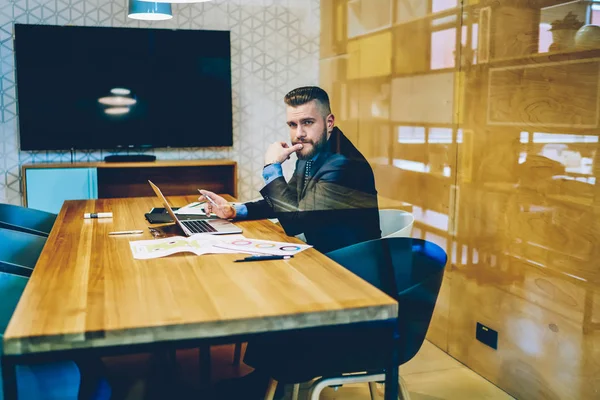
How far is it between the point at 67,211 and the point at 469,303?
1949 millimetres

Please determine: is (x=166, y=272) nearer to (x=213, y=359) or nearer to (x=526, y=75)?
(x=213, y=359)

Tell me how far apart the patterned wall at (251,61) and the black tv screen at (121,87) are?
0.13 metres

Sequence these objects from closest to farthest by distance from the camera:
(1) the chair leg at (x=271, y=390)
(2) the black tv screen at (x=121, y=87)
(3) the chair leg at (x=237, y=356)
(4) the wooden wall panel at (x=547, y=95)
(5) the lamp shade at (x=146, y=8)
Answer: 1. (1) the chair leg at (x=271, y=390)
2. (4) the wooden wall panel at (x=547, y=95)
3. (3) the chair leg at (x=237, y=356)
4. (5) the lamp shade at (x=146, y=8)
5. (2) the black tv screen at (x=121, y=87)

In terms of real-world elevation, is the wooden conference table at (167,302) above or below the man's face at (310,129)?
below

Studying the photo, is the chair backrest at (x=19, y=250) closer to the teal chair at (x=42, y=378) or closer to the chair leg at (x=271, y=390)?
the teal chair at (x=42, y=378)

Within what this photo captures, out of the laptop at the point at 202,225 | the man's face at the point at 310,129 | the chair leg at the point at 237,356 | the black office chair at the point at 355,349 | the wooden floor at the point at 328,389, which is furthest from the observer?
the man's face at the point at 310,129

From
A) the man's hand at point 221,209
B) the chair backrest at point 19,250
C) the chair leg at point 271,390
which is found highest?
the man's hand at point 221,209

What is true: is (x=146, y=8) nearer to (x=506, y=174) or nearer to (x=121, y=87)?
(x=121, y=87)

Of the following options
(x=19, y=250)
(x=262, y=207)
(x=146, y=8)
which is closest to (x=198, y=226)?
(x=262, y=207)

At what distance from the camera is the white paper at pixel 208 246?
72.6 inches

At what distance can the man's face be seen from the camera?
2.90 meters

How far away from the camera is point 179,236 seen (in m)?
2.14

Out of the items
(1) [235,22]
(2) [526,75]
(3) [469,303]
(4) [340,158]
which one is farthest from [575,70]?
(1) [235,22]

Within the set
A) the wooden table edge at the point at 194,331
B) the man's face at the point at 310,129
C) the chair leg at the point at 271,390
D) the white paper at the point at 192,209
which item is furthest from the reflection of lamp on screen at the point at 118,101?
the wooden table edge at the point at 194,331
